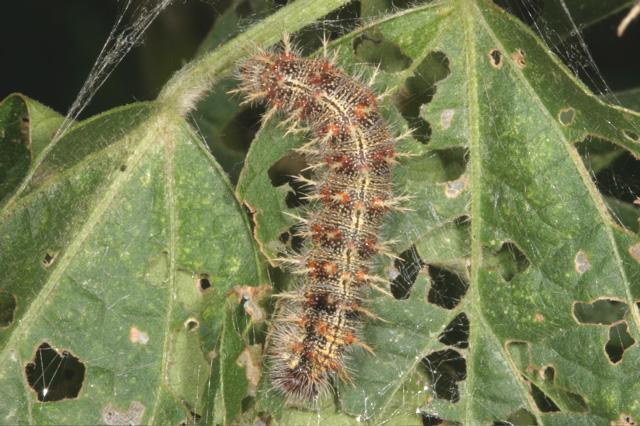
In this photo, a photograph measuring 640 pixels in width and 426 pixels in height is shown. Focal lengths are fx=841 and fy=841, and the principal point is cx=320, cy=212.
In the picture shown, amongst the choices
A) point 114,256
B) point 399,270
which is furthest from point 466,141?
point 114,256

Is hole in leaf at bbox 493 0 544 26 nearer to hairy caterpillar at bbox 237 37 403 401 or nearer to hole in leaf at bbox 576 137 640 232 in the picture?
hole in leaf at bbox 576 137 640 232

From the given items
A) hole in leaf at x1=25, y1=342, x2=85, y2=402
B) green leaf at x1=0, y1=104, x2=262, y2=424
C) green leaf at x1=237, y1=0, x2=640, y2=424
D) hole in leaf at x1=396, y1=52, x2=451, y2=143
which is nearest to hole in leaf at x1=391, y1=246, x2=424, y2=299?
green leaf at x1=237, y1=0, x2=640, y2=424

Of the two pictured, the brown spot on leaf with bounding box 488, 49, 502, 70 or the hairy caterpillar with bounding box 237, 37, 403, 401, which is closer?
the brown spot on leaf with bounding box 488, 49, 502, 70

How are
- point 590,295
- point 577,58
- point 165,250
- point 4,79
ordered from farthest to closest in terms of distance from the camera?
point 4,79 → point 577,58 → point 165,250 → point 590,295

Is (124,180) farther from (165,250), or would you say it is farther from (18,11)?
(18,11)

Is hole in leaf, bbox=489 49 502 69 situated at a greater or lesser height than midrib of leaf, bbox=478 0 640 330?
greater

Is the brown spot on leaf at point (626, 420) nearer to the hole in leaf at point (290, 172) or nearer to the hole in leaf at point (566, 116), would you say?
the hole in leaf at point (566, 116)
